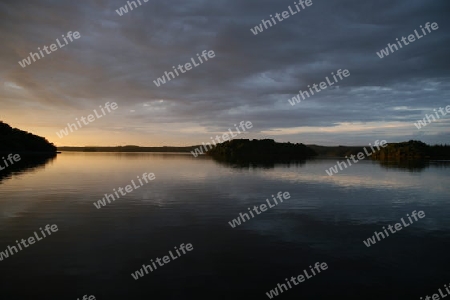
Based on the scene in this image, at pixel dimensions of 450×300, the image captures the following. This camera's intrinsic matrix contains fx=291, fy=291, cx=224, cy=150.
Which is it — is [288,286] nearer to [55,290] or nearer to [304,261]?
[304,261]

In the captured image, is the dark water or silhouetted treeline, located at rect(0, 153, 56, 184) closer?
the dark water

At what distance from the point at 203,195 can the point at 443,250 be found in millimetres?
26298

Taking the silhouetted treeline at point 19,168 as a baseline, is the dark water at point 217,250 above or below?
below

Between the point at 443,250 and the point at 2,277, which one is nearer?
the point at 2,277

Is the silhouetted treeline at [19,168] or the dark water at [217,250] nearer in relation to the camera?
the dark water at [217,250]

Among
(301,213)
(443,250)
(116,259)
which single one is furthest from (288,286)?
(301,213)

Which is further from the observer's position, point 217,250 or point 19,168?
point 19,168

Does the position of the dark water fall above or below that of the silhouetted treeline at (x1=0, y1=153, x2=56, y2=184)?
below

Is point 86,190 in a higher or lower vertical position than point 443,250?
higher

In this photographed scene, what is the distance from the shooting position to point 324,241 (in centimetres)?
1956

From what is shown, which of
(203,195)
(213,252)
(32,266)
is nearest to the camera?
(32,266)

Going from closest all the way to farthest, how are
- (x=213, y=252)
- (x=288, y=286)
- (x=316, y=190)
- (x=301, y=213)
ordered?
(x=288, y=286)
(x=213, y=252)
(x=301, y=213)
(x=316, y=190)

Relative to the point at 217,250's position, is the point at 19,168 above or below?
above

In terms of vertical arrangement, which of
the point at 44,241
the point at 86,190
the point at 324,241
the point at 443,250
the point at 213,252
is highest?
the point at 86,190
